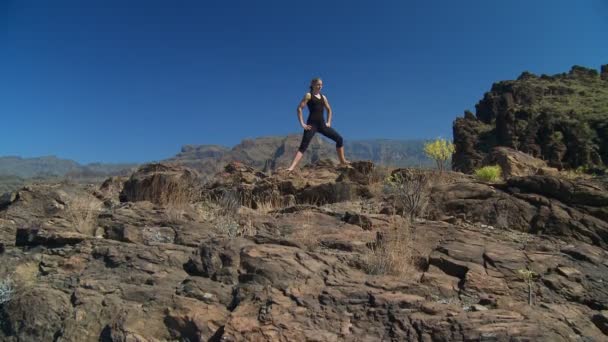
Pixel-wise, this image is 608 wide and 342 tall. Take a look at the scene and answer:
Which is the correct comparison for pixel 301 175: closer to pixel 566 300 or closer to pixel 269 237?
pixel 269 237

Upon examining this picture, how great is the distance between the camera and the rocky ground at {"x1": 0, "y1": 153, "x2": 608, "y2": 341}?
4.53 meters

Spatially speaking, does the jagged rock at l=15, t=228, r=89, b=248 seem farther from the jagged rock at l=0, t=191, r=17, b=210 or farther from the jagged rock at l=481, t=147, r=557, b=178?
the jagged rock at l=481, t=147, r=557, b=178

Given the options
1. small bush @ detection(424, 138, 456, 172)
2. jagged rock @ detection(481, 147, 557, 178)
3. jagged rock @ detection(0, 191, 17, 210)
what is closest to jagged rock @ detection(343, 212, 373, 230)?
small bush @ detection(424, 138, 456, 172)

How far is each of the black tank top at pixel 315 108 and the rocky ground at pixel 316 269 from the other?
2.85 metres

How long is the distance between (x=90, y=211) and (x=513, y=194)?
783 cm

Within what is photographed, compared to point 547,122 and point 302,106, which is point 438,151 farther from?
point 547,122

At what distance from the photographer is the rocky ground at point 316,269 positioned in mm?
4527

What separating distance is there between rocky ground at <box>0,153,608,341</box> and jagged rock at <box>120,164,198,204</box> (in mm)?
550

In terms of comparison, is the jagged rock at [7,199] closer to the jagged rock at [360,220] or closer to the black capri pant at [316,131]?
the black capri pant at [316,131]

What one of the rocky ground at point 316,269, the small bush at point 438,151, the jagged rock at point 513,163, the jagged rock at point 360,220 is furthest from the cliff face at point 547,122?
the jagged rock at point 360,220

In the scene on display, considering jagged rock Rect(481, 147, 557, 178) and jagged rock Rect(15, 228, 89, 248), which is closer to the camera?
jagged rock Rect(15, 228, 89, 248)

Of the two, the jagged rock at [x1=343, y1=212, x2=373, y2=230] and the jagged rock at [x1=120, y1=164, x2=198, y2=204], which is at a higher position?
the jagged rock at [x1=120, y1=164, x2=198, y2=204]

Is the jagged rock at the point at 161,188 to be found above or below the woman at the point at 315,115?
below

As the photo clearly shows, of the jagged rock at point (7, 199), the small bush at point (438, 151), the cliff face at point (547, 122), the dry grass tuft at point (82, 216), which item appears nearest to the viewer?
the dry grass tuft at point (82, 216)
